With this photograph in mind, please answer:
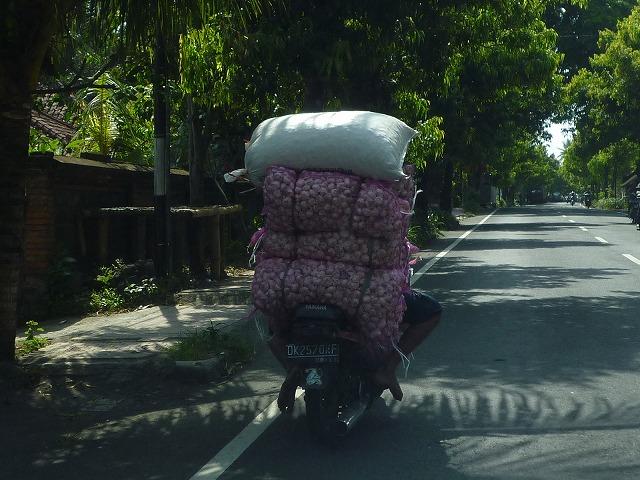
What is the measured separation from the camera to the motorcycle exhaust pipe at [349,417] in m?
5.65

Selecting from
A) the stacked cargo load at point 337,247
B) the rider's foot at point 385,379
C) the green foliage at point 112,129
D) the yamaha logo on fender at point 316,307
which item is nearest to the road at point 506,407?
the rider's foot at point 385,379

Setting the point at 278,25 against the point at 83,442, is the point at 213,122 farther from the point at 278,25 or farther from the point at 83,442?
the point at 83,442

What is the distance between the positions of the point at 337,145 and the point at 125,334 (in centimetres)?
444

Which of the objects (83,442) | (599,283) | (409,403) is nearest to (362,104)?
(599,283)

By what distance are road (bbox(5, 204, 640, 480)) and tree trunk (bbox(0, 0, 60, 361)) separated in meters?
1.48

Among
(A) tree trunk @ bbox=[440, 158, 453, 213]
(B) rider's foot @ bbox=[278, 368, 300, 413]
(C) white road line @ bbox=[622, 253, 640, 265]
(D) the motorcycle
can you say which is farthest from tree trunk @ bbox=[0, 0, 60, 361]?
(A) tree trunk @ bbox=[440, 158, 453, 213]

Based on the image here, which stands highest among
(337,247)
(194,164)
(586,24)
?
(586,24)

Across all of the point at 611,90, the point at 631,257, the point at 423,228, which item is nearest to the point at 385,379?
the point at 631,257

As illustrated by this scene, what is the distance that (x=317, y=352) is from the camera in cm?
559

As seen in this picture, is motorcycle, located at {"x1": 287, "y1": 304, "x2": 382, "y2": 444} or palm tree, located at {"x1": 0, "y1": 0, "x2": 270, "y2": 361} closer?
motorcycle, located at {"x1": 287, "y1": 304, "x2": 382, "y2": 444}

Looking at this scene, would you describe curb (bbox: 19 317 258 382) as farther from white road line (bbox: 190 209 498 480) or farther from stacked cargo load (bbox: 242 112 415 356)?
stacked cargo load (bbox: 242 112 415 356)

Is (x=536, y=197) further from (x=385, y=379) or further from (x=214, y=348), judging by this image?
(x=385, y=379)

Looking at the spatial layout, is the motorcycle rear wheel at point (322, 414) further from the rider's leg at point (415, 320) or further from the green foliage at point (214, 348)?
the green foliage at point (214, 348)

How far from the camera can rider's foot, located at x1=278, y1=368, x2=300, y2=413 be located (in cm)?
575
